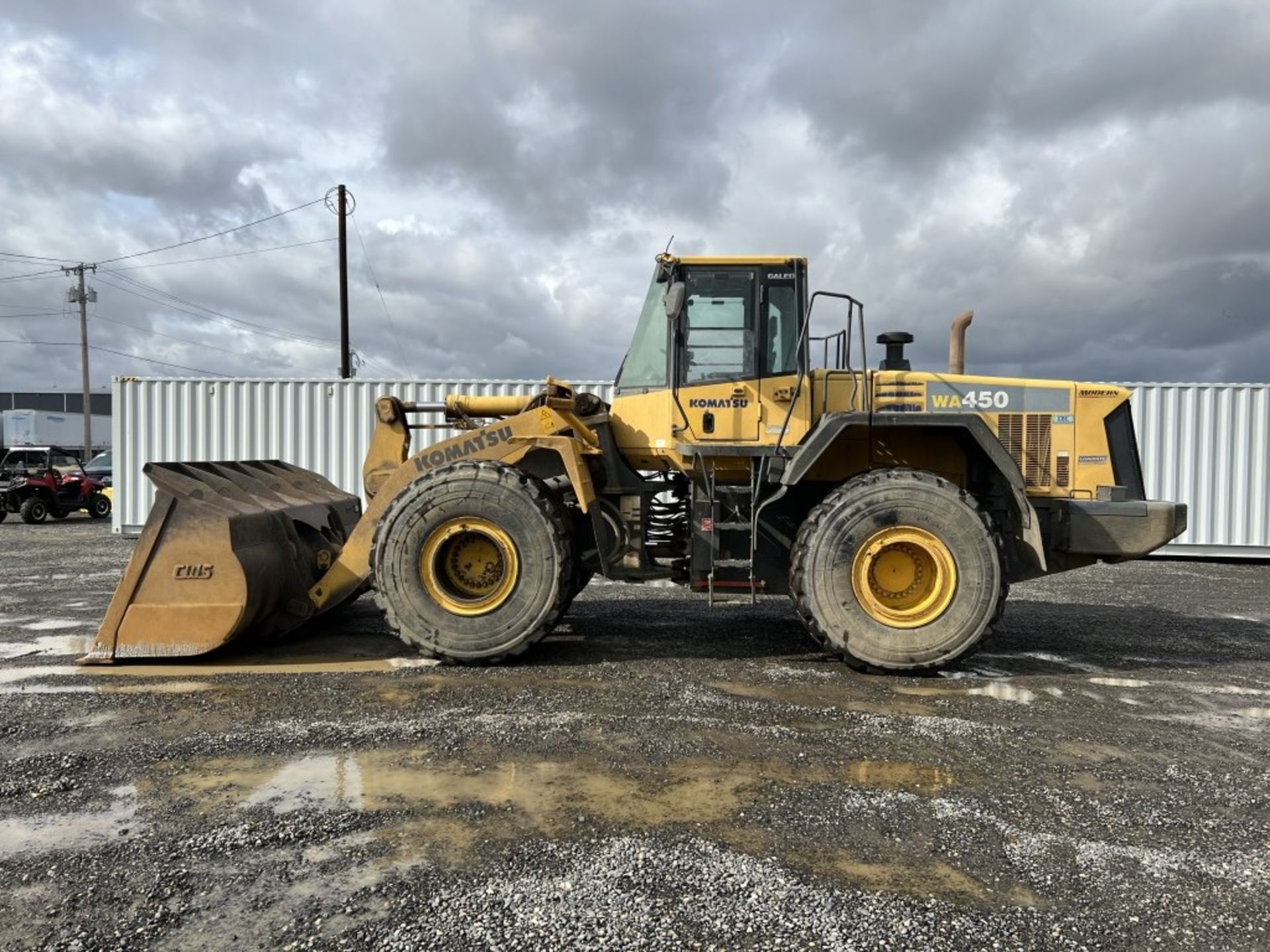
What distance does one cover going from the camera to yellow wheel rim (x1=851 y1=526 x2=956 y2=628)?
209 inches

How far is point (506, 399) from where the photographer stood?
22.6 feet

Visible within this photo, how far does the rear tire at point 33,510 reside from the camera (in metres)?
18.0

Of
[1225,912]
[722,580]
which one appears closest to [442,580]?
[722,580]

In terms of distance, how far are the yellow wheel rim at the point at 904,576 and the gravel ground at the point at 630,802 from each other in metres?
0.45

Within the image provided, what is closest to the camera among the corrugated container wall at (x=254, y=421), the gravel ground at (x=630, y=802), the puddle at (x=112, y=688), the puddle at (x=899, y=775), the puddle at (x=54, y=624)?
the gravel ground at (x=630, y=802)

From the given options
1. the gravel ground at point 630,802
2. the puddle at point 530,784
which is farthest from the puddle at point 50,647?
the puddle at point 530,784

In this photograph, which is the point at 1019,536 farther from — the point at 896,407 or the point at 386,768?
the point at 386,768

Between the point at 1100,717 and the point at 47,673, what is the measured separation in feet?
21.1

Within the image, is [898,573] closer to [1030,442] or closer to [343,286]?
[1030,442]

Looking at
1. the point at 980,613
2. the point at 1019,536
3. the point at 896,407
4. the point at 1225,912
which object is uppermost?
the point at 896,407

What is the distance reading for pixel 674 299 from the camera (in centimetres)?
566

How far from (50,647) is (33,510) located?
1501 cm

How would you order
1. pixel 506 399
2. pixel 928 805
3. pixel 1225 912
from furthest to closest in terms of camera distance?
pixel 506 399 → pixel 928 805 → pixel 1225 912

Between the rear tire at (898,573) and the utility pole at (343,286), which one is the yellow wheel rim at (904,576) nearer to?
the rear tire at (898,573)
